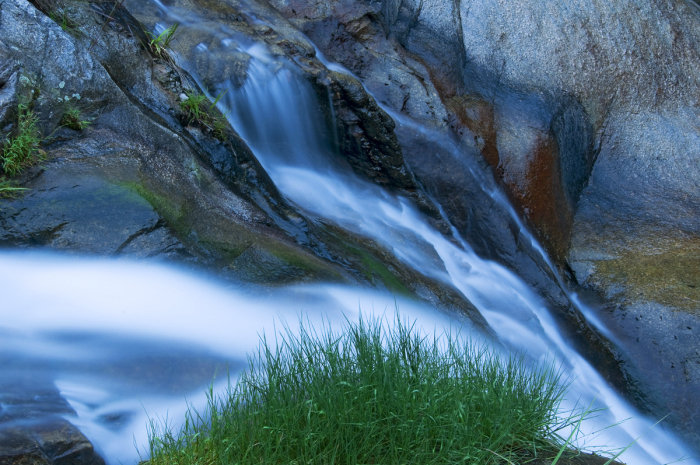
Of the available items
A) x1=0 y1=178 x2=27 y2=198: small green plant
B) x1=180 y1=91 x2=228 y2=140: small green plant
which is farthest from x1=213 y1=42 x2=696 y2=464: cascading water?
x1=0 y1=178 x2=27 y2=198: small green plant

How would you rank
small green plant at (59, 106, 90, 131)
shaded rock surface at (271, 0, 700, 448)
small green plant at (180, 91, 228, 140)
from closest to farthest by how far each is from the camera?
small green plant at (59, 106, 90, 131) → small green plant at (180, 91, 228, 140) → shaded rock surface at (271, 0, 700, 448)

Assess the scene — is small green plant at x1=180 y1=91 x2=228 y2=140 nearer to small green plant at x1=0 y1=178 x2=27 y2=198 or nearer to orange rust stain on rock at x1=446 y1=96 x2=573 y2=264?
small green plant at x1=0 y1=178 x2=27 y2=198

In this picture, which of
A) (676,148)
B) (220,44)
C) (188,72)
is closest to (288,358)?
(188,72)

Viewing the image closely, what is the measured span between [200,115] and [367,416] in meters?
3.11

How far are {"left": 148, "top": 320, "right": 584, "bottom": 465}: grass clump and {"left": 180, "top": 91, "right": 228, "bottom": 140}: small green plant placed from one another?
2.55 meters

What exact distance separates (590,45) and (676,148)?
5.12 ft

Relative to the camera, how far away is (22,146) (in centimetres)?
387

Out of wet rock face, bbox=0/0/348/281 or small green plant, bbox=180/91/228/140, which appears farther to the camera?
small green plant, bbox=180/91/228/140

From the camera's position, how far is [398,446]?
8.43 ft

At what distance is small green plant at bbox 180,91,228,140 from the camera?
16.2 feet

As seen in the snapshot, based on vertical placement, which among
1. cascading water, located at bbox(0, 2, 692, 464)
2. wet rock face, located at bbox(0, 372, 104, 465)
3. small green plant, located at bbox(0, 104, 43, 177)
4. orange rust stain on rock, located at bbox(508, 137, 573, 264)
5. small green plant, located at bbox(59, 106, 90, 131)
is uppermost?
orange rust stain on rock, located at bbox(508, 137, 573, 264)

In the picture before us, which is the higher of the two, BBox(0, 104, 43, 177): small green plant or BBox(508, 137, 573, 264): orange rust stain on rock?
BBox(508, 137, 573, 264): orange rust stain on rock

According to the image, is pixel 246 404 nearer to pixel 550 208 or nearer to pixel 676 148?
pixel 550 208

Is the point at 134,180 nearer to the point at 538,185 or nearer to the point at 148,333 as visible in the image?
the point at 148,333
